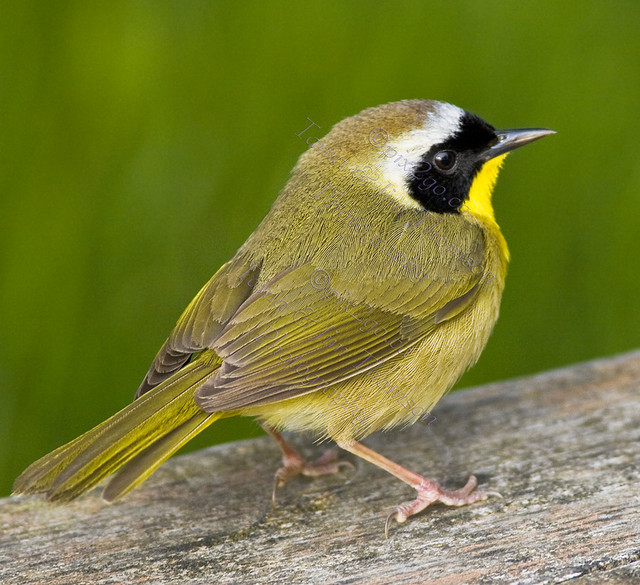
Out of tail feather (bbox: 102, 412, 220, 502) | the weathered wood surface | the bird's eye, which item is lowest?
the weathered wood surface

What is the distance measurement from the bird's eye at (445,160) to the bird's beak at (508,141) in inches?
4.2

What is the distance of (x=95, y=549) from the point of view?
2.77m

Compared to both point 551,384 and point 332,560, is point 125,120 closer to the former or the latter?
point 551,384

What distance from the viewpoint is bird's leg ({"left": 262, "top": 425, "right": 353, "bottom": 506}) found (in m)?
3.21

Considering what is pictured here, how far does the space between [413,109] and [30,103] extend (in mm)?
1767

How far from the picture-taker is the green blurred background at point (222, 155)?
13.2ft

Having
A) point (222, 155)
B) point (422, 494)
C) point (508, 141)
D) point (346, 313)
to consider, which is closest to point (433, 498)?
point (422, 494)

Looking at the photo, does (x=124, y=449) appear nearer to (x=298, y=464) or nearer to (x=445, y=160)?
(x=298, y=464)

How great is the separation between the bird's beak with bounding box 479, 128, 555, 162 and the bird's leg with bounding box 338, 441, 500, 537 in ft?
3.64

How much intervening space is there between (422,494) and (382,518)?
0.14 m

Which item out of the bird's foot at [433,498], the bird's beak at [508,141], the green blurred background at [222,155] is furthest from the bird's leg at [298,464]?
the bird's beak at [508,141]

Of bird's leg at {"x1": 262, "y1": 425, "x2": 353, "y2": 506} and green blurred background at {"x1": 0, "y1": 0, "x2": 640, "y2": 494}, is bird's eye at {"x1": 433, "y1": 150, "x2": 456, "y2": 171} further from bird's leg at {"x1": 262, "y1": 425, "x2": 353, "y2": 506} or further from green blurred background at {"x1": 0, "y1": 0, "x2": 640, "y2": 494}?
bird's leg at {"x1": 262, "y1": 425, "x2": 353, "y2": 506}

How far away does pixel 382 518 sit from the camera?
289 cm

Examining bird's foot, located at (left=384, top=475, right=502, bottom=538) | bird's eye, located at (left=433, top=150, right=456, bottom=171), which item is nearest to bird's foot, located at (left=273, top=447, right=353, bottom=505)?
bird's foot, located at (left=384, top=475, right=502, bottom=538)
